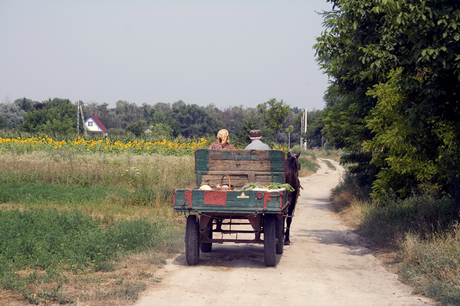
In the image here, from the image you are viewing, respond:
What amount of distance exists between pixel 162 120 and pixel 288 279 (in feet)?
230

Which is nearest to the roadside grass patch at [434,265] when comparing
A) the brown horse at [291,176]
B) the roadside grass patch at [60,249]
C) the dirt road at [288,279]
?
the dirt road at [288,279]

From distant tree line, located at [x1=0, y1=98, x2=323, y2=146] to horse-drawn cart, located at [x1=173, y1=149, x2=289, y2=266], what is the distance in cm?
A: 2170

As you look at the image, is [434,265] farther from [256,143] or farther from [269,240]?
[256,143]

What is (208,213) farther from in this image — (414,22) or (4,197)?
(4,197)

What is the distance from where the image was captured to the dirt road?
6.22 m

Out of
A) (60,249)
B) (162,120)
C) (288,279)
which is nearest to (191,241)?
(288,279)

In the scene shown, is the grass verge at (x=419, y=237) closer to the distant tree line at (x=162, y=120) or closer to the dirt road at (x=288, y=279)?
the dirt road at (x=288, y=279)

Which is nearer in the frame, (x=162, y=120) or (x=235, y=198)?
(x=235, y=198)

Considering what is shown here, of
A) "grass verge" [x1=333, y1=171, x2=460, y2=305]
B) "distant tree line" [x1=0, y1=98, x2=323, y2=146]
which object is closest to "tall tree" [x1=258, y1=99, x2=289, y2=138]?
"distant tree line" [x1=0, y1=98, x2=323, y2=146]

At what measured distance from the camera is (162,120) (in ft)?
250

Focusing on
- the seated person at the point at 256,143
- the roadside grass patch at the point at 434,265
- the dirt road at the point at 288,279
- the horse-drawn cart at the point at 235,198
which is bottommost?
the dirt road at the point at 288,279

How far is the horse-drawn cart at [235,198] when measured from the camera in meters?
7.66

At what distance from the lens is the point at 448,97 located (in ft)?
28.1

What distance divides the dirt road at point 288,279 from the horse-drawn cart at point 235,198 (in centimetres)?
42
